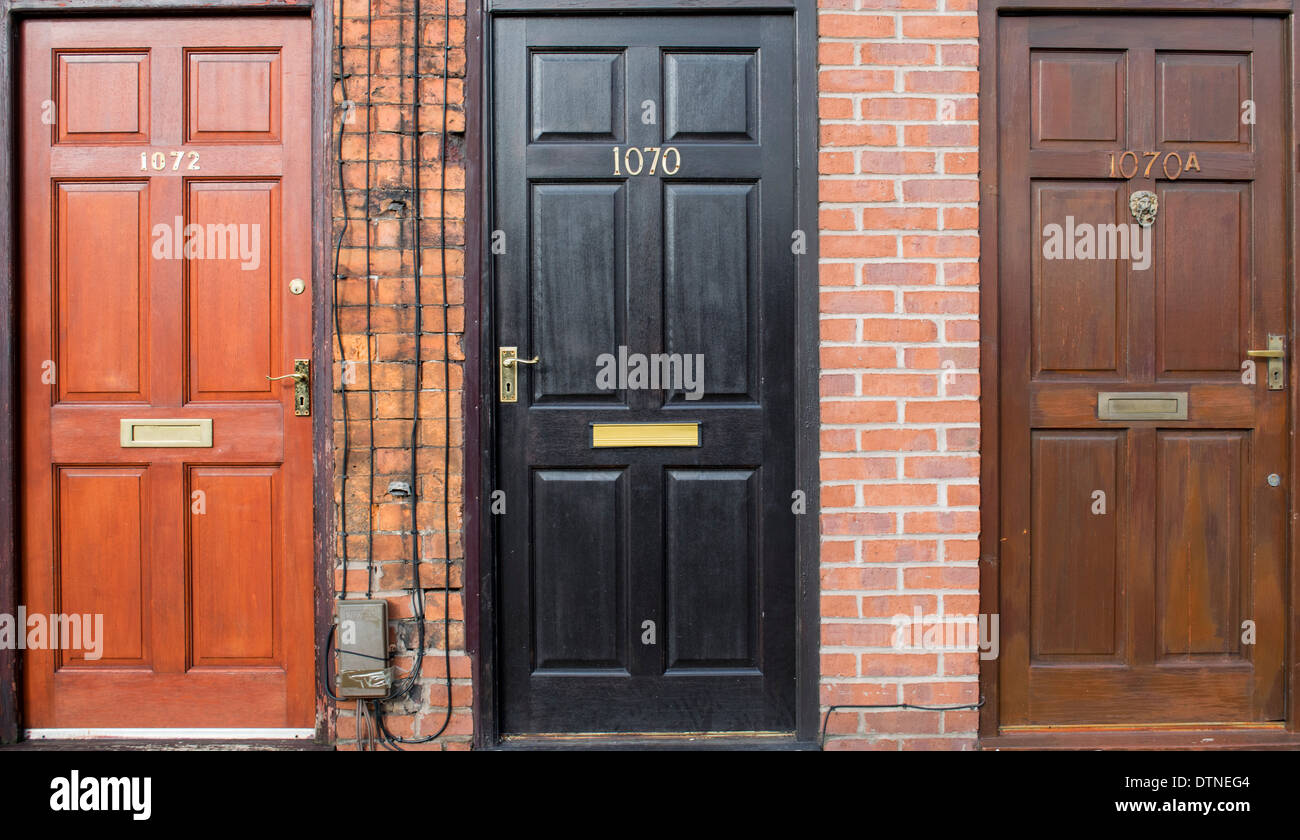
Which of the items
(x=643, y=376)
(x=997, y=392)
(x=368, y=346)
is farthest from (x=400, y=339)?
(x=997, y=392)

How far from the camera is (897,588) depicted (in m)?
2.54

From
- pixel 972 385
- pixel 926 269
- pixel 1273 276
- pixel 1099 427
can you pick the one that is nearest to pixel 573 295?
pixel 926 269

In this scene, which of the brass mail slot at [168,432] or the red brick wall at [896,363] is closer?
the red brick wall at [896,363]

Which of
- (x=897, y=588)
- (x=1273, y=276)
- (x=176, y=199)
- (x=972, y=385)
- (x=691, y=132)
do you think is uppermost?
(x=691, y=132)

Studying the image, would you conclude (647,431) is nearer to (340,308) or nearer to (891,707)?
(340,308)

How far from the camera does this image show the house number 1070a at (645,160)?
102 inches

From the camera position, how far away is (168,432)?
2635 millimetres

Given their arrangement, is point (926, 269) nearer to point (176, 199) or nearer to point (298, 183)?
point (298, 183)

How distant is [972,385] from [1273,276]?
45.6 inches

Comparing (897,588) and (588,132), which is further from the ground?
(588,132)

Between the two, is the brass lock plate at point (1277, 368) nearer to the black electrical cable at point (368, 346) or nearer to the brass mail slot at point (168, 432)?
the black electrical cable at point (368, 346)

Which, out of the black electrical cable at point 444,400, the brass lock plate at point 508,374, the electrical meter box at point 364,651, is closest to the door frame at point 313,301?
the electrical meter box at point 364,651

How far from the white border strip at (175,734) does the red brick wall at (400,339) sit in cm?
26

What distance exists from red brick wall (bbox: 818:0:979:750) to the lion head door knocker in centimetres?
59
